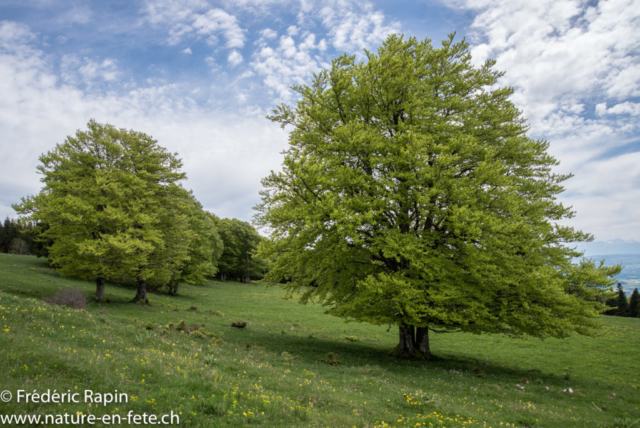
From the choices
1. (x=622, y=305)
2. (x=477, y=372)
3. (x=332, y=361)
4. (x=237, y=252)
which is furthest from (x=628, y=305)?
(x=237, y=252)

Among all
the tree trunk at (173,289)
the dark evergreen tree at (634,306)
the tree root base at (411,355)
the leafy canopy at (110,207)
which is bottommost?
the tree trunk at (173,289)

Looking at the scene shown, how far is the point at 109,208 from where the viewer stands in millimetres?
24672

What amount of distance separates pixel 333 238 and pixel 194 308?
2152 centimetres

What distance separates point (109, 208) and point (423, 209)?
2374 centimetres

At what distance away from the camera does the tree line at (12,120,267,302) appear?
79.5ft

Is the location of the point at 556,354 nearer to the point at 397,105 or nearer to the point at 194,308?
the point at 397,105

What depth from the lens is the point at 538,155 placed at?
59.9 ft

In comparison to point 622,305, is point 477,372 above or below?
below

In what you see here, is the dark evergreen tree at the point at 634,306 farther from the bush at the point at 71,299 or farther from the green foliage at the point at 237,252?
the bush at the point at 71,299

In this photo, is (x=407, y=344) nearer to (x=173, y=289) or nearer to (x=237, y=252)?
(x=173, y=289)

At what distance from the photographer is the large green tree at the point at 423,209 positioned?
14.2 meters

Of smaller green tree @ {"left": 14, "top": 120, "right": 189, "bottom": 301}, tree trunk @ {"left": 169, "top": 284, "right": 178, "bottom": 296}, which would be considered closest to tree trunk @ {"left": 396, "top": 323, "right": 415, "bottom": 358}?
smaller green tree @ {"left": 14, "top": 120, "right": 189, "bottom": 301}

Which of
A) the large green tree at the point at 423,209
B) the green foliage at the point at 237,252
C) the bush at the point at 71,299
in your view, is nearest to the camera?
the large green tree at the point at 423,209

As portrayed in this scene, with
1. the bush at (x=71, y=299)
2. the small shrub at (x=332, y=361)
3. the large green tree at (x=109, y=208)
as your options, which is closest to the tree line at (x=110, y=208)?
the large green tree at (x=109, y=208)
